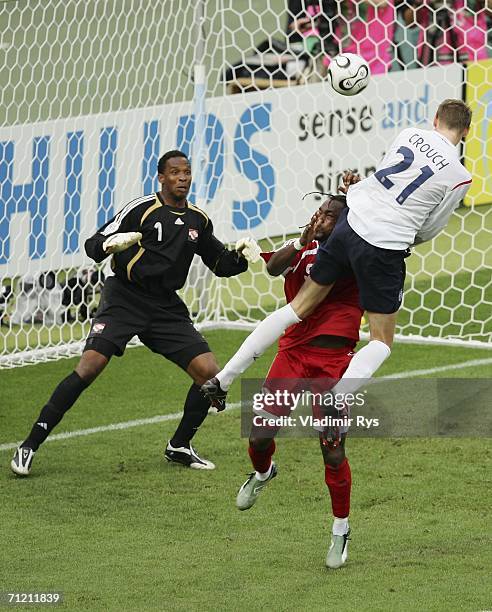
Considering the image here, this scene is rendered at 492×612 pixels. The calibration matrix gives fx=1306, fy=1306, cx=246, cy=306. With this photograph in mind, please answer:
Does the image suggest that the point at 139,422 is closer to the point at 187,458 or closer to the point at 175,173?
the point at 187,458

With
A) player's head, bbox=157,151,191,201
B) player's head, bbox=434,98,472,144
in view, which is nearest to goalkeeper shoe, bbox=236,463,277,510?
player's head, bbox=434,98,472,144

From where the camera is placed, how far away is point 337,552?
5934mm

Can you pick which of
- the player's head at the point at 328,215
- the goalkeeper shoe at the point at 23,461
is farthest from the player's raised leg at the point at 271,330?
the goalkeeper shoe at the point at 23,461

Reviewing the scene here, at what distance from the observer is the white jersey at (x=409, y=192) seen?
629 cm

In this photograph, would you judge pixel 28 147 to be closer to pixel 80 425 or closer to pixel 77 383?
pixel 80 425

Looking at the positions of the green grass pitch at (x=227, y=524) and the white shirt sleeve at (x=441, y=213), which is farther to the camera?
the white shirt sleeve at (x=441, y=213)

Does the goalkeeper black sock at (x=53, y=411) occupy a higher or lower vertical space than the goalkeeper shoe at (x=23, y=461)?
higher

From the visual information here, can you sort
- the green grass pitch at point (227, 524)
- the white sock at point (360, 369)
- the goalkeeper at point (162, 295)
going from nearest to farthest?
the green grass pitch at point (227, 524), the white sock at point (360, 369), the goalkeeper at point (162, 295)

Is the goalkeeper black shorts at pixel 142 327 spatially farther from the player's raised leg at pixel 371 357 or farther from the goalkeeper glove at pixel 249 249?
the player's raised leg at pixel 371 357

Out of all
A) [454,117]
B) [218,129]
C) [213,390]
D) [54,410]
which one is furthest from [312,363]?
[218,129]

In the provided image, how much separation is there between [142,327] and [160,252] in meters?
0.47

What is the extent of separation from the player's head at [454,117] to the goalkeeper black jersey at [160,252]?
195cm

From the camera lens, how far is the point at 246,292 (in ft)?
42.1

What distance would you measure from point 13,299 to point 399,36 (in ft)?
15.5
